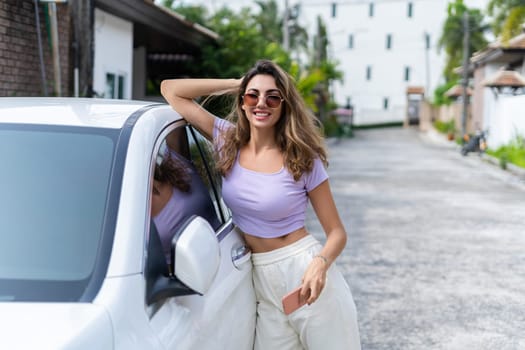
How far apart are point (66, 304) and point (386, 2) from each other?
74.7m

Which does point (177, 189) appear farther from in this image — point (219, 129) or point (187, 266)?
point (187, 266)

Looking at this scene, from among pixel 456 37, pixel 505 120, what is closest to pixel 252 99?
pixel 505 120

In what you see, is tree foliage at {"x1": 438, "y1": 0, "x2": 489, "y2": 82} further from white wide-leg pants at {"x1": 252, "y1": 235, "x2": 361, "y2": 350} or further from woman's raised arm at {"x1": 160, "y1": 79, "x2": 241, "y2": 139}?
white wide-leg pants at {"x1": 252, "y1": 235, "x2": 361, "y2": 350}

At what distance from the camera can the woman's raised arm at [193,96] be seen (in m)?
3.45

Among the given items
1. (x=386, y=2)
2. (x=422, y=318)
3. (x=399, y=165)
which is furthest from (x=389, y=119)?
(x=422, y=318)

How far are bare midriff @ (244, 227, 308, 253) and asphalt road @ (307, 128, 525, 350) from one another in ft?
8.34

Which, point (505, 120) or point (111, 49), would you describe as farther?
point (505, 120)

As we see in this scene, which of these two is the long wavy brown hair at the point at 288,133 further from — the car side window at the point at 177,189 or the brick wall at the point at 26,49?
the brick wall at the point at 26,49

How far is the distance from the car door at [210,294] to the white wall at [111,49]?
32.4 feet

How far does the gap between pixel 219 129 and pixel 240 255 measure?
0.56 meters

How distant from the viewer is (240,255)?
3264 millimetres

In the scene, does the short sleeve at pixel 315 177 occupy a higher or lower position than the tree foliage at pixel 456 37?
lower

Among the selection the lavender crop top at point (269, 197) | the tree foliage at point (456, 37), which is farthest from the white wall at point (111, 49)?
the tree foliage at point (456, 37)

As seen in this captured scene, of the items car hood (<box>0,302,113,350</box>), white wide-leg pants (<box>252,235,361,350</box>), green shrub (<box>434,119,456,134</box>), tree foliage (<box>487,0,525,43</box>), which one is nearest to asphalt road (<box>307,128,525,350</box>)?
white wide-leg pants (<box>252,235,361,350</box>)
